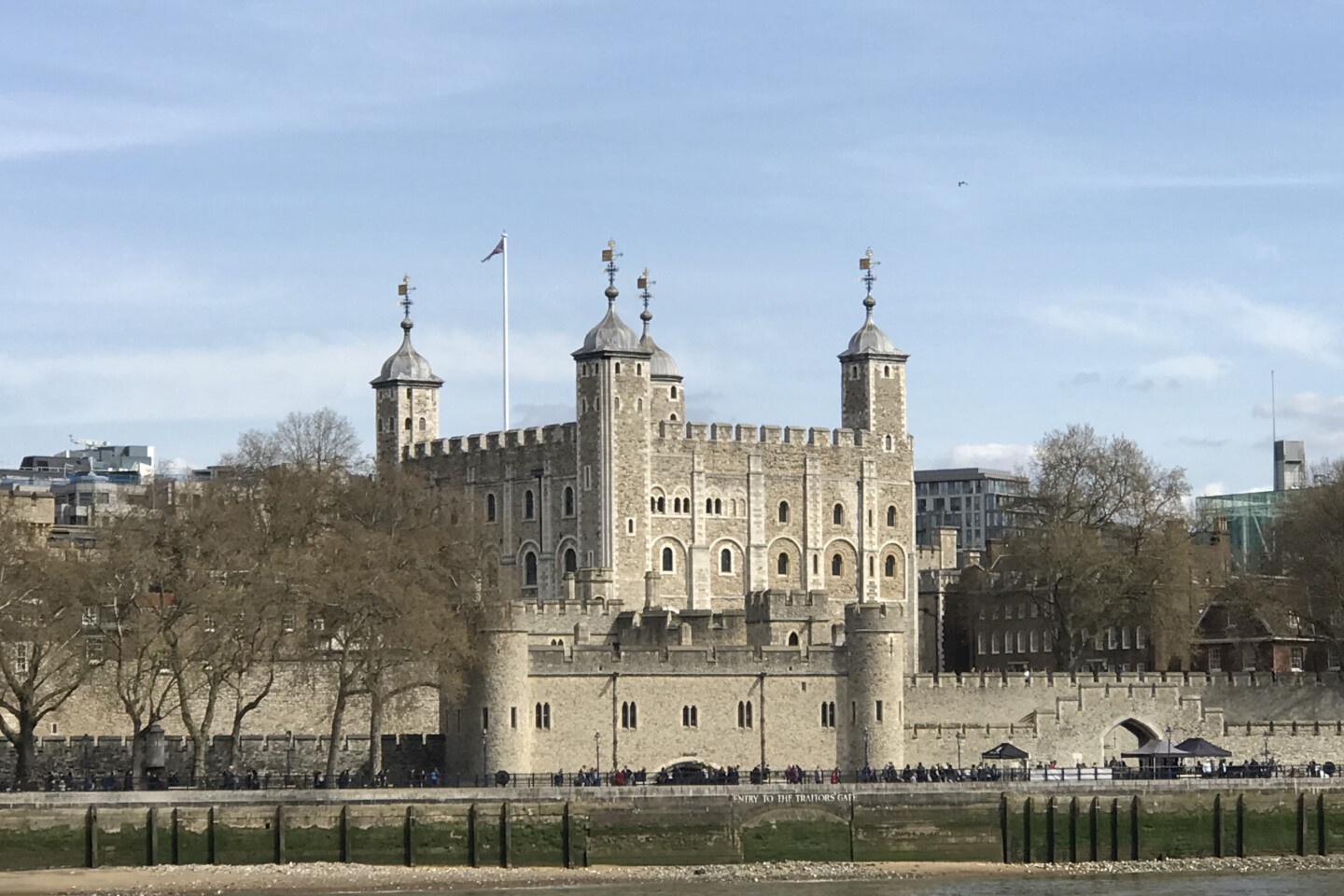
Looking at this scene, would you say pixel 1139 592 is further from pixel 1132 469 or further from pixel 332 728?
pixel 332 728

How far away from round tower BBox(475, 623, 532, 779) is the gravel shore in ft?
24.3

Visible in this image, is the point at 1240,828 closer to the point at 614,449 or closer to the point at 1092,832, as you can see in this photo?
the point at 1092,832

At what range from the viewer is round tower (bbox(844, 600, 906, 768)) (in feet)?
264

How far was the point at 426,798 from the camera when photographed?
70.6 m

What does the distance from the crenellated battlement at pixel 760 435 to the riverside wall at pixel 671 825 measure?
34938 millimetres

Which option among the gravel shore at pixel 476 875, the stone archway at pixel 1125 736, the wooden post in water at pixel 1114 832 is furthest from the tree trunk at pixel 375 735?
the stone archway at pixel 1125 736

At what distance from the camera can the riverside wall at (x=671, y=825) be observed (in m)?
68.8

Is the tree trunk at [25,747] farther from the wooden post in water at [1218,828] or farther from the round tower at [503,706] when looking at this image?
the wooden post in water at [1218,828]

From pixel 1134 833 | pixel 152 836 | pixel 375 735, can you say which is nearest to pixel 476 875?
pixel 152 836

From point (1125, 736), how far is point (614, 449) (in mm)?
23741

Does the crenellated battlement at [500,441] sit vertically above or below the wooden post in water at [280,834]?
above

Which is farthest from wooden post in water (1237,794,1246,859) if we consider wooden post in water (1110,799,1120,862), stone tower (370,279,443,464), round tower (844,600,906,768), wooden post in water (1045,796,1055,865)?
stone tower (370,279,443,464)

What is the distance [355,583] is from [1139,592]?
32393 millimetres

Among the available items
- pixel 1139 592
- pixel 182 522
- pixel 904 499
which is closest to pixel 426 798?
pixel 182 522
